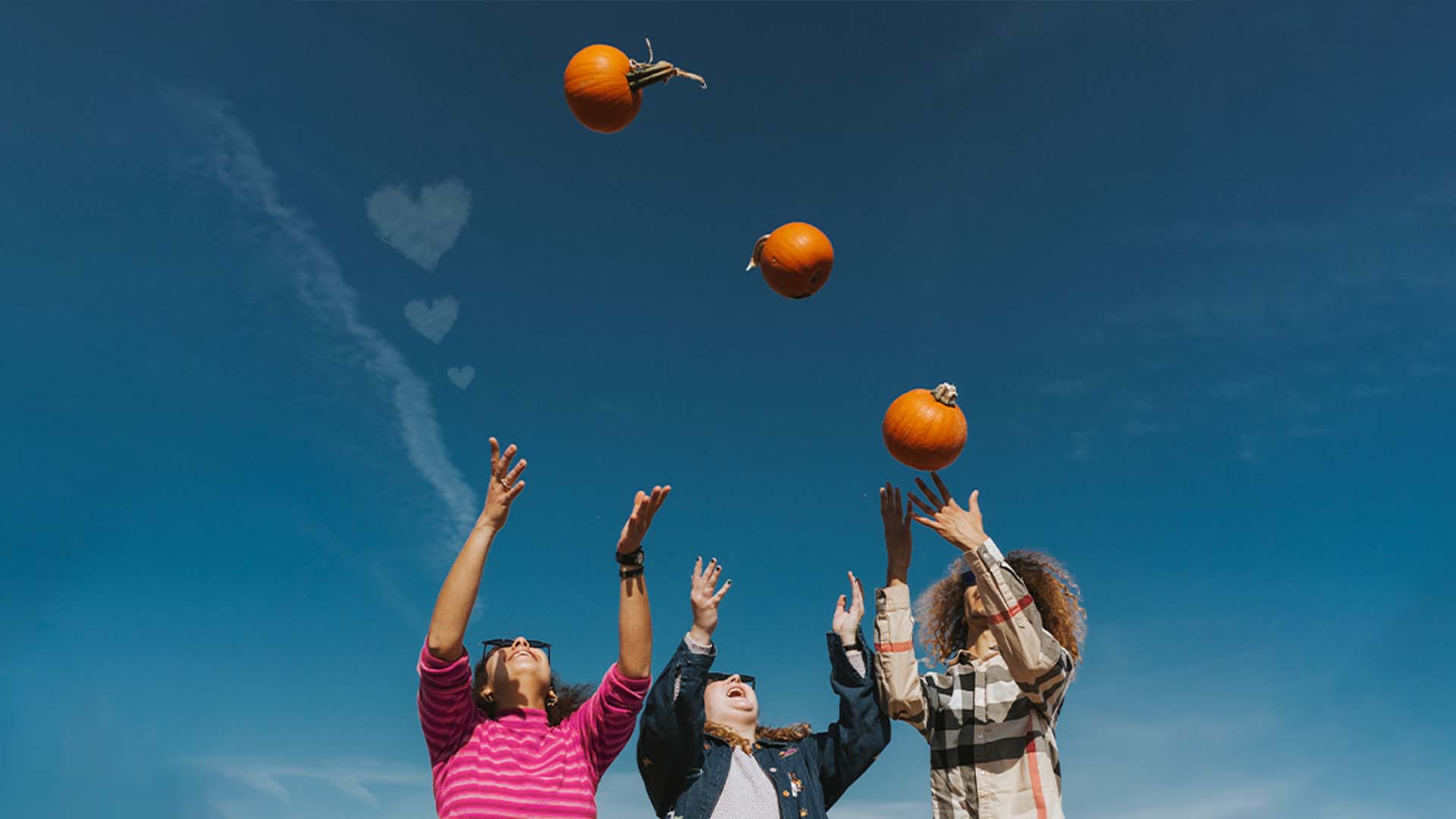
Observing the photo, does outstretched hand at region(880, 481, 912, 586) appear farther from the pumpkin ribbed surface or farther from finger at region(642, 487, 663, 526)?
the pumpkin ribbed surface

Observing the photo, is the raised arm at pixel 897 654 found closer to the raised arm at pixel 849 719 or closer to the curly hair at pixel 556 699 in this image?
the raised arm at pixel 849 719

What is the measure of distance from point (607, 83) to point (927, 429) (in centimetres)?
363

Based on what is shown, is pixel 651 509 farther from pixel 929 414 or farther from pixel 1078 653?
pixel 1078 653

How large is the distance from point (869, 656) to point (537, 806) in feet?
7.80

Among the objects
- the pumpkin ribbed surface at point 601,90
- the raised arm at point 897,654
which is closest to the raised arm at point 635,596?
the raised arm at point 897,654

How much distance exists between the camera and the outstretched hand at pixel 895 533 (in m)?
7.63

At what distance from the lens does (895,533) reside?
778cm

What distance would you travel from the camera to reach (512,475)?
23.0 feet

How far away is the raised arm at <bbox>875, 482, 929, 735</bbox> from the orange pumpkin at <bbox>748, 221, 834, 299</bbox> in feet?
7.25

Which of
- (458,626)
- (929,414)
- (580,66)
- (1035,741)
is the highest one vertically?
(580,66)

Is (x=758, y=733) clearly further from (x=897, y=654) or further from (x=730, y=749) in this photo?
(x=897, y=654)

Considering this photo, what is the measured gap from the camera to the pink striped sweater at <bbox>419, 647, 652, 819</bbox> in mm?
6570

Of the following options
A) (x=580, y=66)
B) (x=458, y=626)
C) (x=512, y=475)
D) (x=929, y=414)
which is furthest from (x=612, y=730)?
(x=580, y=66)

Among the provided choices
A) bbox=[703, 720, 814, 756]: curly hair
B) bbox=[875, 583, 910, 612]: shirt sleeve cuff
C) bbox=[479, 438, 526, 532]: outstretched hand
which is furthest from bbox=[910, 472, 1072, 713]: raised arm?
bbox=[479, 438, 526, 532]: outstretched hand
